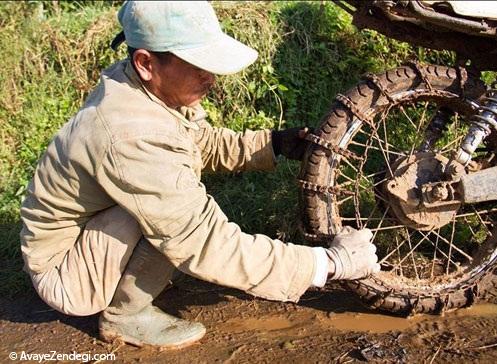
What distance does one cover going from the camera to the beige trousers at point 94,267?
108 inches

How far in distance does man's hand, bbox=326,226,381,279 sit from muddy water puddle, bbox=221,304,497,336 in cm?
60

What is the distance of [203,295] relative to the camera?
3.53 metres

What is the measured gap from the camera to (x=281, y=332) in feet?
10.4

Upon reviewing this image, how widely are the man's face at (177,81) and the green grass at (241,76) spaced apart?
1.54 metres

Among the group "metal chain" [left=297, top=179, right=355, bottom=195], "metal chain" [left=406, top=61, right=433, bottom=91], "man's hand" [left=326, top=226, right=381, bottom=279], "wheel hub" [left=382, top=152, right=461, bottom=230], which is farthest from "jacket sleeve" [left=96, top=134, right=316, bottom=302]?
"metal chain" [left=406, top=61, right=433, bottom=91]

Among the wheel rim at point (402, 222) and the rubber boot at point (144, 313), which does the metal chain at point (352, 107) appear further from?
the rubber boot at point (144, 313)

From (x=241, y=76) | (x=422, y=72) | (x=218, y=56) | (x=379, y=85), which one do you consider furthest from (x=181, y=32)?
(x=241, y=76)

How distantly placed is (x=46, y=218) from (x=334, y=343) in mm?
1514

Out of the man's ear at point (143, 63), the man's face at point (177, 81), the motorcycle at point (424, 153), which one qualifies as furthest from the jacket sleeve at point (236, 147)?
the man's ear at point (143, 63)

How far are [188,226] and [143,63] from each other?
0.68m

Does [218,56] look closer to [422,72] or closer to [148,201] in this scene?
[148,201]

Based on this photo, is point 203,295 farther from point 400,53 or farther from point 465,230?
point 400,53

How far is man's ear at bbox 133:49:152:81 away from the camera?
2.40 meters

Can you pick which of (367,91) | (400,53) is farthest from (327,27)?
(367,91)
